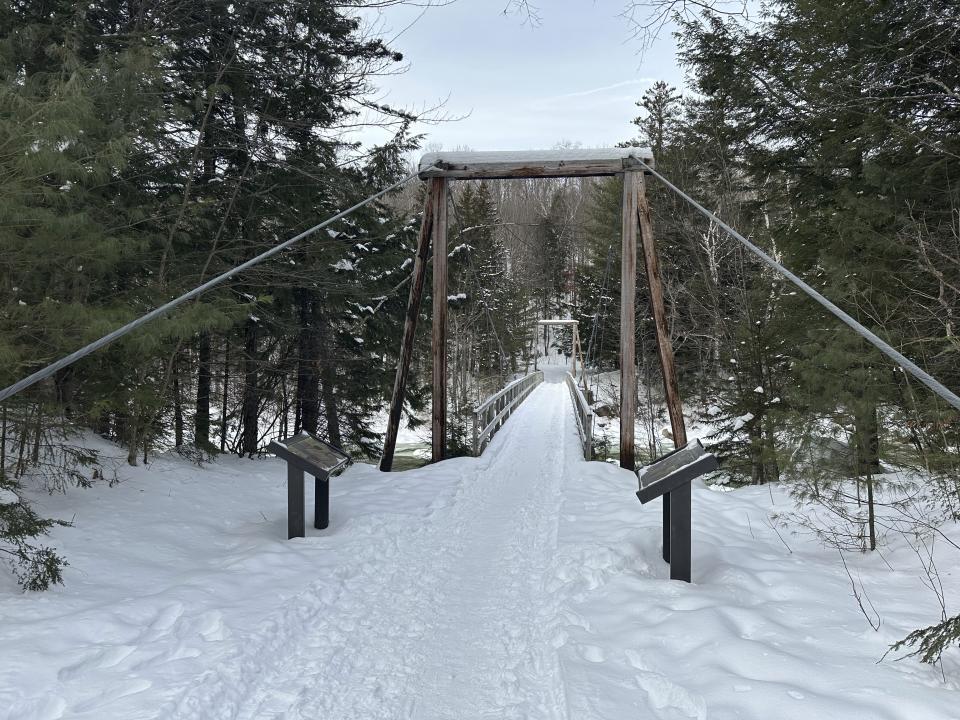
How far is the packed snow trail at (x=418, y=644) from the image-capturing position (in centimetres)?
259

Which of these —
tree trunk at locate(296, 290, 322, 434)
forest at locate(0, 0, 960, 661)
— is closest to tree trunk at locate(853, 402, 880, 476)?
forest at locate(0, 0, 960, 661)

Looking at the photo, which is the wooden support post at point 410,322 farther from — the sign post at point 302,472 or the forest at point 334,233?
the sign post at point 302,472

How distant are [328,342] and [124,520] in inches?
239

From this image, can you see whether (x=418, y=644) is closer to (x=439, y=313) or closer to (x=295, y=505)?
(x=295, y=505)

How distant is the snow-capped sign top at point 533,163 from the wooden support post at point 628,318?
0.77 feet

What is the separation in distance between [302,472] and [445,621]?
194 cm

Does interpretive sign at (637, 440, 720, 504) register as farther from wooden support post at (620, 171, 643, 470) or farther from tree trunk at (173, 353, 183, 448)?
tree trunk at (173, 353, 183, 448)

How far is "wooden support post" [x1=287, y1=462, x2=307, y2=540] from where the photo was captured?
4.80m

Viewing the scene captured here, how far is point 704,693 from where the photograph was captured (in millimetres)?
2580

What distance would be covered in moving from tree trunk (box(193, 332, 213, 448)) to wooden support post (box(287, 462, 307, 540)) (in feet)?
12.4

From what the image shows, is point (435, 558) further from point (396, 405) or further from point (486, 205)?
point (486, 205)

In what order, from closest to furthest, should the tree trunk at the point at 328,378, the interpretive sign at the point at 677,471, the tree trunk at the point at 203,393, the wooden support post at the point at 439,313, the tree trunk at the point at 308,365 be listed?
the interpretive sign at the point at 677,471, the wooden support post at the point at 439,313, the tree trunk at the point at 203,393, the tree trunk at the point at 308,365, the tree trunk at the point at 328,378

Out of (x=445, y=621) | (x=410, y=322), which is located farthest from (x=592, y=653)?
(x=410, y=322)

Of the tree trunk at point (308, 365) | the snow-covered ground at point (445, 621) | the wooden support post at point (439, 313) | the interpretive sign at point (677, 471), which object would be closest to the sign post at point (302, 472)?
the snow-covered ground at point (445, 621)
